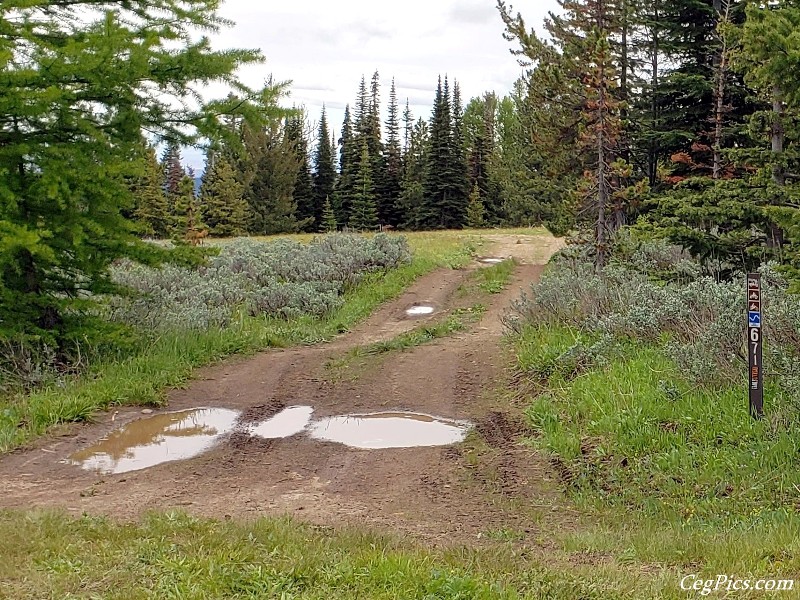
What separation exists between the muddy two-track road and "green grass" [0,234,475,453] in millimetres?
230

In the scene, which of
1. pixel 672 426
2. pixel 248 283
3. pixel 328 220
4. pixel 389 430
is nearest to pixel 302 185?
pixel 328 220

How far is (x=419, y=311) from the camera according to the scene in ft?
45.8

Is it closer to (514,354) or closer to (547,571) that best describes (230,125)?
(514,354)

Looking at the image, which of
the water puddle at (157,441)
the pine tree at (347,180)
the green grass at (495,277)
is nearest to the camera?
the water puddle at (157,441)

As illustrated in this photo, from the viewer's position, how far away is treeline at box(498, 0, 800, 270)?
369 inches

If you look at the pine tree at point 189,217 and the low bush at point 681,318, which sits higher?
the pine tree at point 189,217

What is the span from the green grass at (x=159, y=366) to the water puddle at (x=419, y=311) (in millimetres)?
766

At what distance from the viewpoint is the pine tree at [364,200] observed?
47094mm

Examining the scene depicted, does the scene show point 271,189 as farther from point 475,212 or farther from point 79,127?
point 79,127

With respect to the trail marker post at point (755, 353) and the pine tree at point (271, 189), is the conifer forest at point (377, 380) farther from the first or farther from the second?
the pine tree at point (271, 189)

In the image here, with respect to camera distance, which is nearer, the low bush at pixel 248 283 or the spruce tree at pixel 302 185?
the low bush at pixel 248 283

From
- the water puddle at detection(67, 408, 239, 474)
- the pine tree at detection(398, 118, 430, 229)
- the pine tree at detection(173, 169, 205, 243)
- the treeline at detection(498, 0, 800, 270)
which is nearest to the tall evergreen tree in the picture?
the pine tree at detection(398, 118, 430, 229)

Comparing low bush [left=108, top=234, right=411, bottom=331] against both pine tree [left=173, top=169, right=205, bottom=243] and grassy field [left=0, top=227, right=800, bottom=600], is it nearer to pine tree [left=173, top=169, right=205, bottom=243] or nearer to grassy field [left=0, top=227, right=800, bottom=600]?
grassy field [left=0, top=227, right=800, bottom=600]

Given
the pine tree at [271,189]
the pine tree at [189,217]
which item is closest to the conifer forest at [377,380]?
the pine tree at [189,217]
